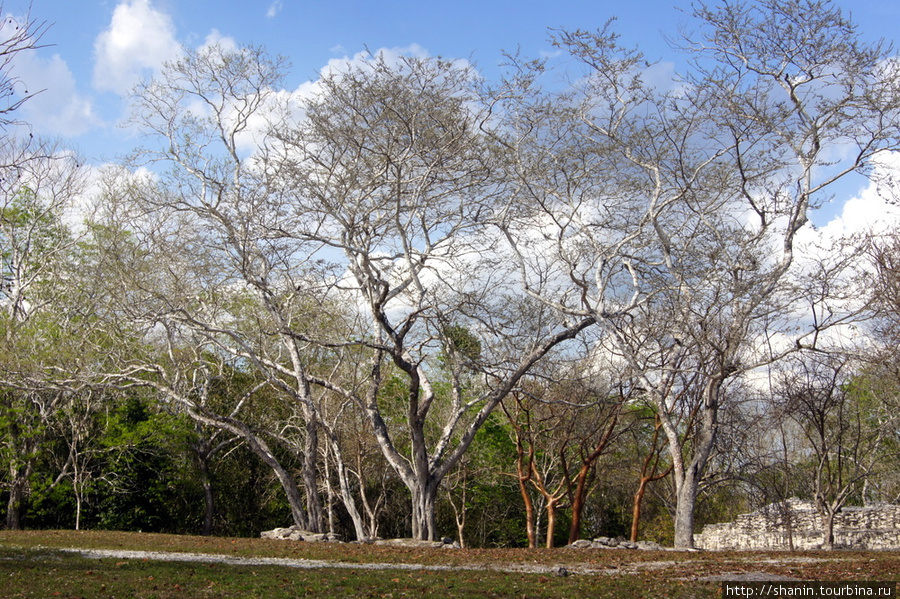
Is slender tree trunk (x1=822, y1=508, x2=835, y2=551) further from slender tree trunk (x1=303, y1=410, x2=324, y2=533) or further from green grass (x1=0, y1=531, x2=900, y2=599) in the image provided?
slender tree trunk (x1=303, y1=410, x2=324, y2=533)

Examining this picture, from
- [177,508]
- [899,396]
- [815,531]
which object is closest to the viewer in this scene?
[899,396]

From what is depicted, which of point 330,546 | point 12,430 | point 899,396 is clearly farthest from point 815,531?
point 12,430

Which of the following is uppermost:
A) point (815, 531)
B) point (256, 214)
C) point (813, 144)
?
point (813, 144)

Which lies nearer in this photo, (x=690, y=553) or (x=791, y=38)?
(x=690, y=553)

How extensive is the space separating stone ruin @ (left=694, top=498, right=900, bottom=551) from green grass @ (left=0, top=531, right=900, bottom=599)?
800 centimetres

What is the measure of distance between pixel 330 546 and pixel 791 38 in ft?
38.5

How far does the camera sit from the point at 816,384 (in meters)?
17.4

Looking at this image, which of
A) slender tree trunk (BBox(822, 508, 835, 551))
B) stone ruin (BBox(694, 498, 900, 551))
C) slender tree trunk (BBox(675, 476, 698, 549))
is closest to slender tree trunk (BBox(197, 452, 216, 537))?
slender tree trunk (BBox(675, 476, 698, 549))

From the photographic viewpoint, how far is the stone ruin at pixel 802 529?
691 inches

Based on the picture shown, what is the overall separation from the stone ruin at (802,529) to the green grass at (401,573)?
800 centimetres

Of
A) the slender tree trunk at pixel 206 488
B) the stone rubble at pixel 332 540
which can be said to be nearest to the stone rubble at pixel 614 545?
the stone rubble at pixel 332 540

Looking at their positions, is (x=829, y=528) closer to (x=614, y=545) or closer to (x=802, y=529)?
(x=802, y=529)

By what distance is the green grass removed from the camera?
273 inches

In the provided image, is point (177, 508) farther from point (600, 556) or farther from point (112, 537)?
point (600, 556)
